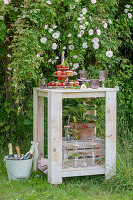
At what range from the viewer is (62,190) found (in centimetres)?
303

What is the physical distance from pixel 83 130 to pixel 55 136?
460 mm

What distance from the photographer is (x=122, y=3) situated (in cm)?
467

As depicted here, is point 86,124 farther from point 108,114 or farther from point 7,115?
point 7,115

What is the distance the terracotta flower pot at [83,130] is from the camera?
342cm

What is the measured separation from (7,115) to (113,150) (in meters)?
1.77

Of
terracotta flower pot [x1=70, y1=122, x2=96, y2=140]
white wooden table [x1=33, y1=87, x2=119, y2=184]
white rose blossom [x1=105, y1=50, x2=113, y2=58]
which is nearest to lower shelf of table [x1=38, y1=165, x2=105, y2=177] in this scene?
white wooden table [x1=33, y1=87, x2=119, y2=184]

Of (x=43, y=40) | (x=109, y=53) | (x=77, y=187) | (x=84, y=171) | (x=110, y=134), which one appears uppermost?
(x=43, y=40)

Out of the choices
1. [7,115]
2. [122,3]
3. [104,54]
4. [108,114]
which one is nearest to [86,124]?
[108,114]

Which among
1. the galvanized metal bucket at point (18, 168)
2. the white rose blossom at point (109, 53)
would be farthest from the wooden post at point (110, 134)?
the white rose blossom at point (109, 53)

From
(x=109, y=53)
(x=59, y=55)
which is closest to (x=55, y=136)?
(x=109, y=53)

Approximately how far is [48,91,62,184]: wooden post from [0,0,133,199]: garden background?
0.49ft

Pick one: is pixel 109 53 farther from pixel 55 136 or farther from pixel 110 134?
pixel 55 136

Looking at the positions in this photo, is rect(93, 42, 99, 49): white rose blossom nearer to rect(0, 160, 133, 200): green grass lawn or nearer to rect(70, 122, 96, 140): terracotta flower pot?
rect(70, 122, 96, 140): terracotta flower pot

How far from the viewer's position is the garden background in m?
3.17
